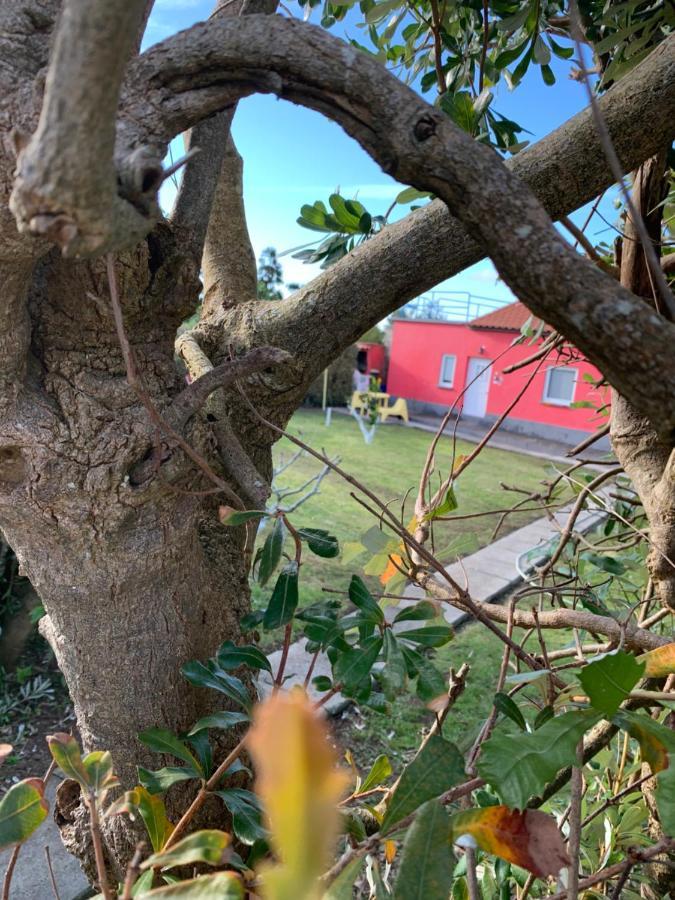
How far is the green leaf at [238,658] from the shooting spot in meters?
1.07

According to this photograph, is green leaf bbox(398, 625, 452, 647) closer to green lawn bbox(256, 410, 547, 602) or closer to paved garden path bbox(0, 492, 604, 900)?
paved garden path bbox(0, 492, 604, 900)

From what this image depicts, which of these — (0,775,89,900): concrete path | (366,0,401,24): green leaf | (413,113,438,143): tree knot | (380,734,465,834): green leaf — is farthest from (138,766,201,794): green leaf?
(366,0,401,24): green leaf

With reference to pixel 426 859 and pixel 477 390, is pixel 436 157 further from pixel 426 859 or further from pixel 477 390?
pixel 477 390

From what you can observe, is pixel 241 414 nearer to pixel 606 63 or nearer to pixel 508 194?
pixel 508 194

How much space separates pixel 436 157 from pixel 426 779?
0.70 meters

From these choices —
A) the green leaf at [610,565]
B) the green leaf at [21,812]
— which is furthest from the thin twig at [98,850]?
the green leaf at [610,565]

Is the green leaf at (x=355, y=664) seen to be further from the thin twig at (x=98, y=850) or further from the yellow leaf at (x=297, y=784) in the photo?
the yellow leaf at (x=297, y=784)

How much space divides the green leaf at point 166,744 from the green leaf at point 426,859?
1.81ft

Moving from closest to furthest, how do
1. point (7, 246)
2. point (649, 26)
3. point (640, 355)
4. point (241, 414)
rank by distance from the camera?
point (640, 355), point (7, 246), point (241, 414), point (649, 26)

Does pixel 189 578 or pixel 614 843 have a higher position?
pixel 189 578

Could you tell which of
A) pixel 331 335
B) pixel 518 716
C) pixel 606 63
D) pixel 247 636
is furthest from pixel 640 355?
pixel 606 63

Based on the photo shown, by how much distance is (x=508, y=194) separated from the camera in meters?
0.64

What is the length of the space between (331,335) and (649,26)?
1152 millimetres

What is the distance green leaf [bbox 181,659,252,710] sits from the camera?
105 centimetres
